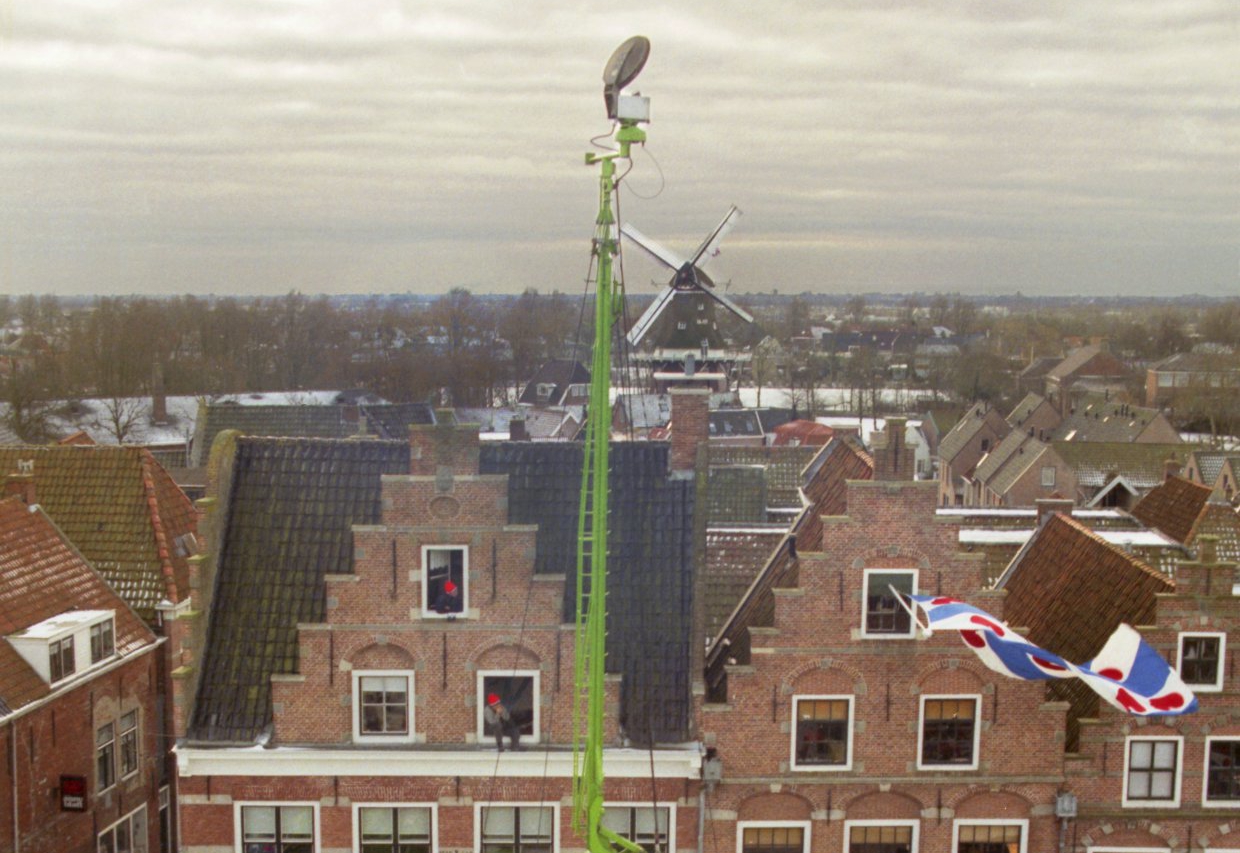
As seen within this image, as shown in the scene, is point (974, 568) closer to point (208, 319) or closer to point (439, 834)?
point (439, 834)

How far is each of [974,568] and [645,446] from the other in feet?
19.4

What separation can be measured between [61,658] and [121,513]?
220 inches

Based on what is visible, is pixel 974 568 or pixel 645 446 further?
pixel 645 446

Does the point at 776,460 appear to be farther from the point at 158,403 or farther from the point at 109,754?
the point at 158,403

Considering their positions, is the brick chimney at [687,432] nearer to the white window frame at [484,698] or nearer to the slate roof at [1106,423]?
the white window frame at [484,698]

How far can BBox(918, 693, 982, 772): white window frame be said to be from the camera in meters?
17.8

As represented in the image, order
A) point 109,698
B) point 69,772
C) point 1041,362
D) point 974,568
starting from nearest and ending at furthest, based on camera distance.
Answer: point 974,568, point 69,772, point 109,698, point 1041,362

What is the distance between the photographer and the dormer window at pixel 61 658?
2022 centimetres

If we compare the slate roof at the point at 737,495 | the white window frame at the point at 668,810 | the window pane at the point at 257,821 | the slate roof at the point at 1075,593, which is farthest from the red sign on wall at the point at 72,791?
the slate roof at the point at 1075,593

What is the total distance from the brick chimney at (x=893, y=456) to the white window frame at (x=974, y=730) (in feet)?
12.2

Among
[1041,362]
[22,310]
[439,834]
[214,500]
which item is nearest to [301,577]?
[214,500]

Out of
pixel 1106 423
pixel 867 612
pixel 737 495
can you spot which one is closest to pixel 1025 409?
pixel 1106 423

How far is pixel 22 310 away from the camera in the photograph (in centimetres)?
7769

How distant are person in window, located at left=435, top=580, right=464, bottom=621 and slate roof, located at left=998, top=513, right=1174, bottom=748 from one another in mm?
10545
